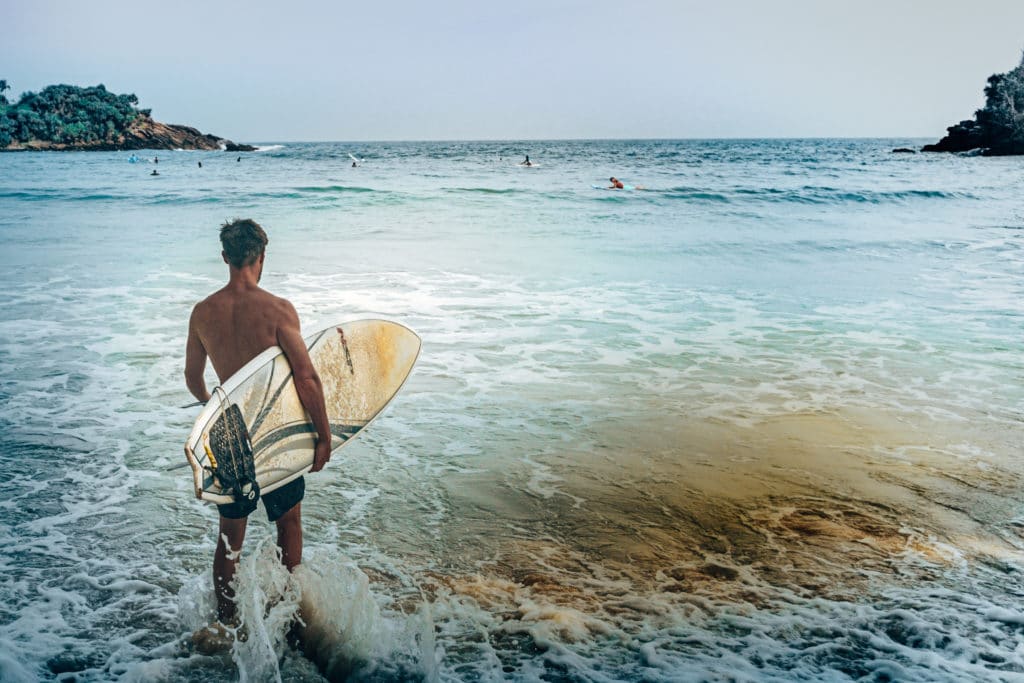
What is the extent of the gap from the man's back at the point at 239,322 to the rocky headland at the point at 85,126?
98747 millimetres

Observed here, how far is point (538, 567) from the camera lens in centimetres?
370

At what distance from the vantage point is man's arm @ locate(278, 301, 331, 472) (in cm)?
288

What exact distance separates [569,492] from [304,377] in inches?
85.7

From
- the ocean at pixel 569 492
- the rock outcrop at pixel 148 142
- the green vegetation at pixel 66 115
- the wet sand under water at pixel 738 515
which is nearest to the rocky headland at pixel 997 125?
the ocean at pixel 569 492

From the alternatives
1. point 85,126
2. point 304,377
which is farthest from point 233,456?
point 85,126

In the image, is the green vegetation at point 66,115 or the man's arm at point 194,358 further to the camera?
the green vegetation at point 66,115

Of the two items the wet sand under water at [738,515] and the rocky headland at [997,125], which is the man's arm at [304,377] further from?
the rocky headland at [997,125]

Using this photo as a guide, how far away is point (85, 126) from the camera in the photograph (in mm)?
94062

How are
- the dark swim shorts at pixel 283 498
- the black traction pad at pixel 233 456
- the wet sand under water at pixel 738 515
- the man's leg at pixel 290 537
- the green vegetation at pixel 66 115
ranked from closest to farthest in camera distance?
the black traction pad at pixel 233 456 < the dark swim shorts at pixel 283 498 < the man's leg at pixel 290 537 < the wet sand under water at pixel 738 515 < the green vegetation at pixel 66 115

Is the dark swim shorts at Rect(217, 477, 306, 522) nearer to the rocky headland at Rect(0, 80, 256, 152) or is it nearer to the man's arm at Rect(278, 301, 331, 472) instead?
the man's arm at Rect(278, 301, 331, 472)

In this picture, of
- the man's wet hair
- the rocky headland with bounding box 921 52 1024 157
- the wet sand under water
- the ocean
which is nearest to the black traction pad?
the ocean

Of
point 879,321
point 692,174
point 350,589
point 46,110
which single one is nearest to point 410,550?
point 350,589

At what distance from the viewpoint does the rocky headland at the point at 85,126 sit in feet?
289

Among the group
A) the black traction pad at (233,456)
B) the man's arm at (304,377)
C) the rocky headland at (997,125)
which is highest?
the rocky headland at (997,125)
